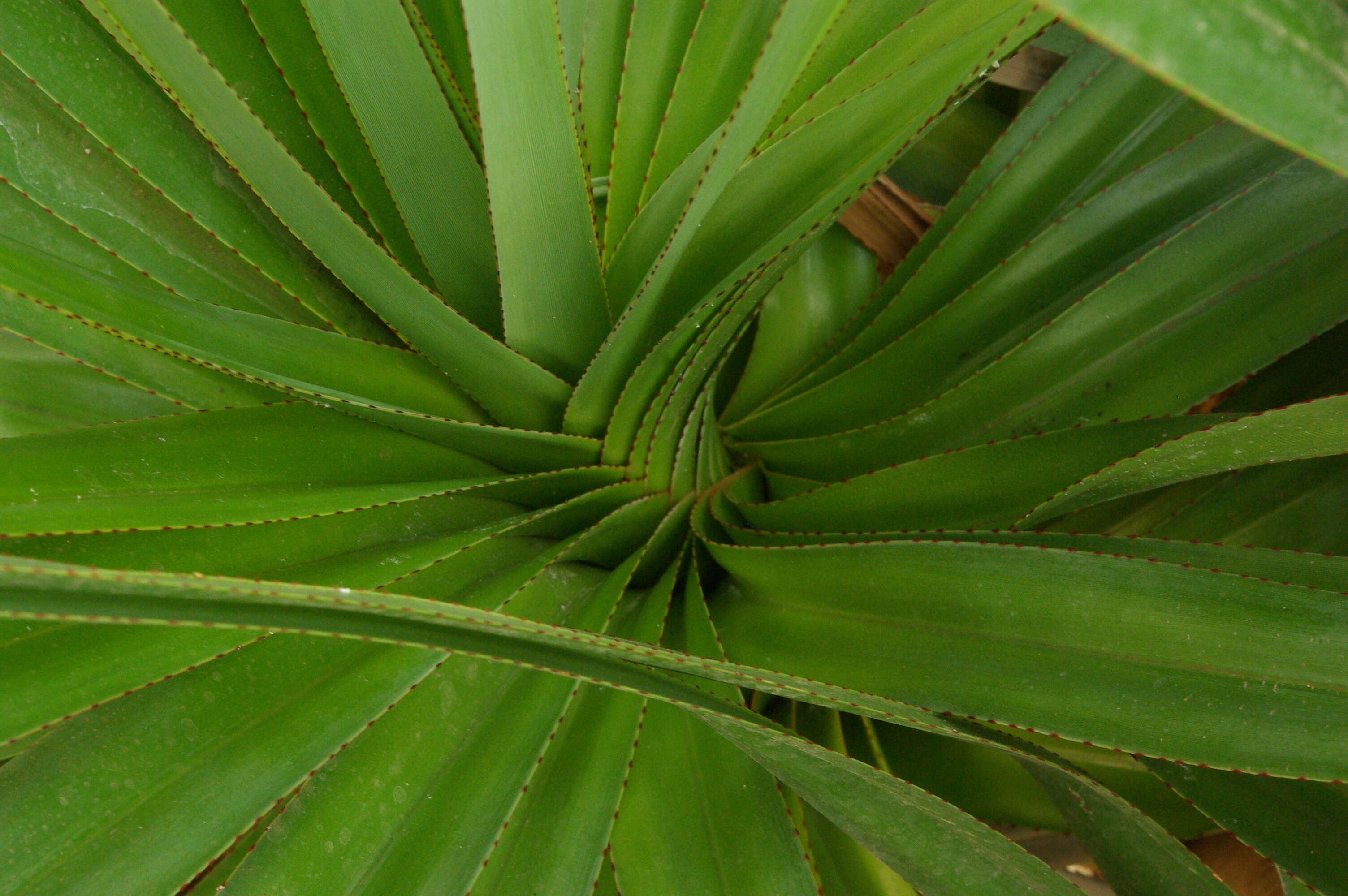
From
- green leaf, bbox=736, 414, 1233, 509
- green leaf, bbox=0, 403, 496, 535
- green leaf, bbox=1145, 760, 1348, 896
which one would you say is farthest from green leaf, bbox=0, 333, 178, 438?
green leaf, bbox=1145, 760, 1348, 896

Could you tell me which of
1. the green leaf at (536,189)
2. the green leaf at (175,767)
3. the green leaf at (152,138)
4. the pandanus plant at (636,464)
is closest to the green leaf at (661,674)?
the pandanus plant at (636,464)

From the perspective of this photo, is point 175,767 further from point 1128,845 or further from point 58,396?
point 1128,845

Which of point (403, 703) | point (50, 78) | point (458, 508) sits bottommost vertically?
point (403, 703)

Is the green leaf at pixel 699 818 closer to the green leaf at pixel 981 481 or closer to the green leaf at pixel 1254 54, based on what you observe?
the green leaf at pixel 981 481

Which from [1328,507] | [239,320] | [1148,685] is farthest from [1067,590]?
[239,320]

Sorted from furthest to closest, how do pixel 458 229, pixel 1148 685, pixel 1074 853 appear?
pixel 1074 853
pixel 458 229
pixel 1148 685

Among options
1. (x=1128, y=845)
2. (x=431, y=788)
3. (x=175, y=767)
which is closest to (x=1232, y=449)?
(x=1128, y=845)

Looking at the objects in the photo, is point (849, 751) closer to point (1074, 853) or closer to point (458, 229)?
point (1074, 853)
